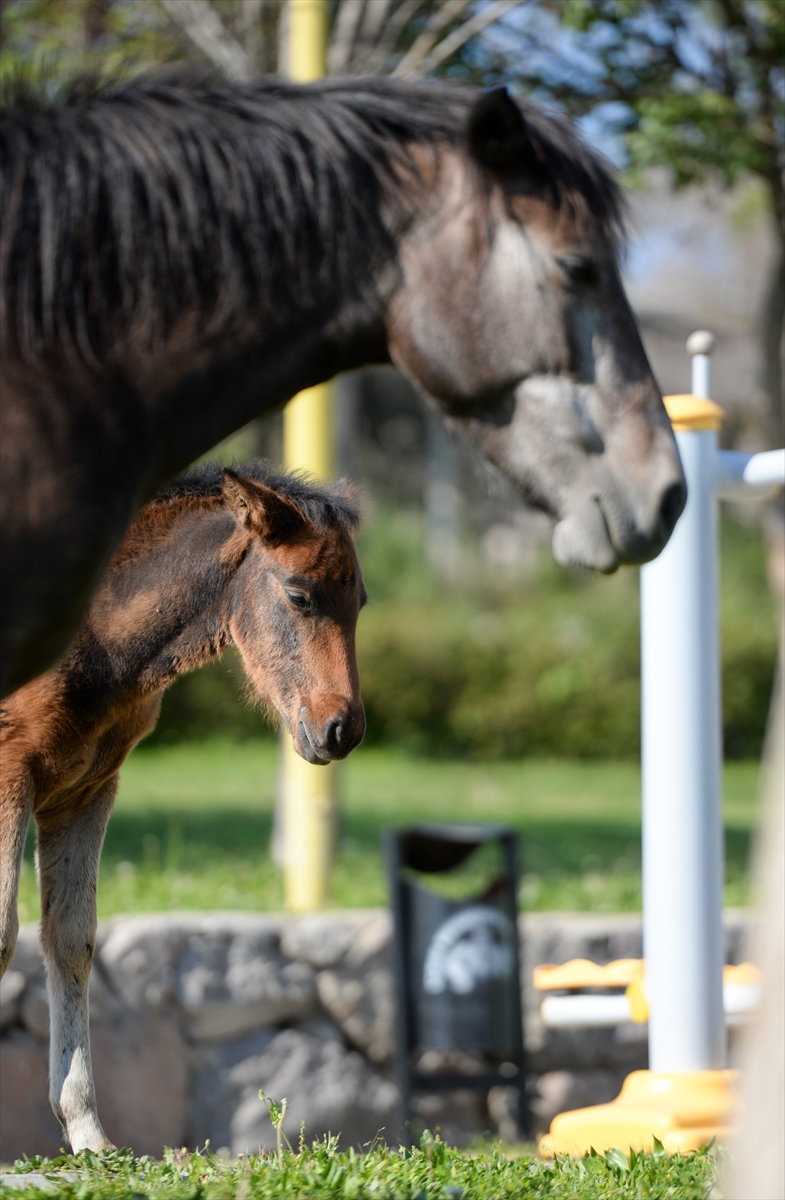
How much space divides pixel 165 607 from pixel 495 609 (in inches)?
690

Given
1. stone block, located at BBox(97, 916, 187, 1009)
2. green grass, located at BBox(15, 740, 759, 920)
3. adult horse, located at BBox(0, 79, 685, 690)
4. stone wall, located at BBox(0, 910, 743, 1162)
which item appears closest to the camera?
adult horse, located at BBox(0, 79, 685, 690)

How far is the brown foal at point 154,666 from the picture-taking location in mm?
3299

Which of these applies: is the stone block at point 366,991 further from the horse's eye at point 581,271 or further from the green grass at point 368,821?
the horse's eye at point 581,271

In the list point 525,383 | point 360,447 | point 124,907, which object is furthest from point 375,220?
point 360,447

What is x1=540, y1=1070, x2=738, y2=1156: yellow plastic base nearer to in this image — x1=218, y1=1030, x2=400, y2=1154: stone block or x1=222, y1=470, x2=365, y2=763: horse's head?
x1=222, y1=470, x2=365, y2=763: horse's head

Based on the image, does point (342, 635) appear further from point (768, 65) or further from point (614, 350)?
point (768, 65)

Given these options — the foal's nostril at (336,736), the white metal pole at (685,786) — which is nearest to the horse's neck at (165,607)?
the foal's nostril at (336,736)

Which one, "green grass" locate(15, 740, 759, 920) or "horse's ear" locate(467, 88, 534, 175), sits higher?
"horse's ear" locate(467, 88, 534, 175)

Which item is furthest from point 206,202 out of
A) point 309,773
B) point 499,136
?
point 309,773

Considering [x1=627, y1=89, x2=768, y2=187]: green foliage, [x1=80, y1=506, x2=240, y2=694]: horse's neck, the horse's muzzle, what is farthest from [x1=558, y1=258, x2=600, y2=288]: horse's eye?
[x1=627, y1=89, x2=768, y2=187]: green foliage

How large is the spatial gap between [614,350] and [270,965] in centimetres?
476

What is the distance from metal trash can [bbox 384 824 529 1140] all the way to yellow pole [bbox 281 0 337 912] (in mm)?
837

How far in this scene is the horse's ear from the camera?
229 centimetres

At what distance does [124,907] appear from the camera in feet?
23.4
